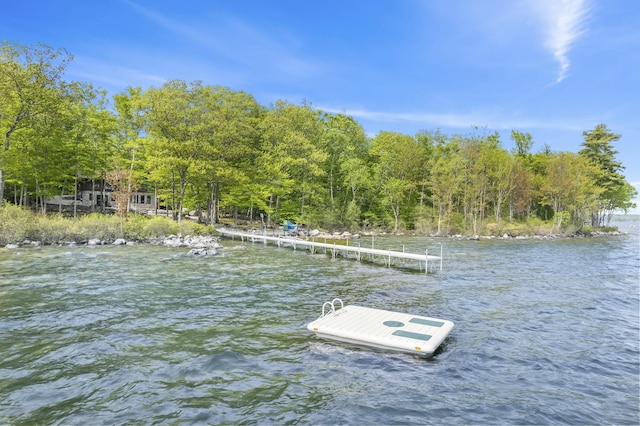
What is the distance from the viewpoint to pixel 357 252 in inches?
1299

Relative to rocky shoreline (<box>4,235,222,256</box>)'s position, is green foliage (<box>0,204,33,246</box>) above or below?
above

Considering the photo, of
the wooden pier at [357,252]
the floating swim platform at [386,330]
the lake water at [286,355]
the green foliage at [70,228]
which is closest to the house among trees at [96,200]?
the green foliage at [70,228]

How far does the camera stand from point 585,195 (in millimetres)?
64438

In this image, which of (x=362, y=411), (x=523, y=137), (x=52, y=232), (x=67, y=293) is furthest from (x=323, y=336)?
(x=523, y=137)

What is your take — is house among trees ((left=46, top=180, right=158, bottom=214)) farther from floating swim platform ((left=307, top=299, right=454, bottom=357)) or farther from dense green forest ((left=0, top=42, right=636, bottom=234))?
floating swim platform ((left=307, top=299, right=454, bottom=357))

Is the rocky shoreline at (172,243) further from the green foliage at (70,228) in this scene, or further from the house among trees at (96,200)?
the house among trees at (96,200)

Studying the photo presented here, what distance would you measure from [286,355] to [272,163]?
41.0 meters

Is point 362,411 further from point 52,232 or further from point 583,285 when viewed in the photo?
point 52,232

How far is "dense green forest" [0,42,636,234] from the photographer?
126ft

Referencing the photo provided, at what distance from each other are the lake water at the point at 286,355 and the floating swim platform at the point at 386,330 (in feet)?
1.09

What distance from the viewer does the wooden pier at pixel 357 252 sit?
26859 millimetres

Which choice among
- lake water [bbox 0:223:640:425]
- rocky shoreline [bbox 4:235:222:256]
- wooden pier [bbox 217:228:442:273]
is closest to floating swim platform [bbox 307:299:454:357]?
lake water [bbox 0:223:640:425]

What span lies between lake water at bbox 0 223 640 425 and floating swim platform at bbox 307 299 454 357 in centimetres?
33

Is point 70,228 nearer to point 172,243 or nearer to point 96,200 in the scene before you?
point 172,243
